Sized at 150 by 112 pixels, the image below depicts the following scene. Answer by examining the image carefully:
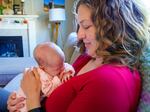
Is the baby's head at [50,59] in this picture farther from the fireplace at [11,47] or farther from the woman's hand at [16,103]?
the fireplace at [11,47]

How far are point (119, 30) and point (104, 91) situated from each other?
26cm

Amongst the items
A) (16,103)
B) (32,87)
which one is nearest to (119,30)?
(32,87)

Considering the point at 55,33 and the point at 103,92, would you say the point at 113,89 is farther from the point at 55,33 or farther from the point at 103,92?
the point at 55,33

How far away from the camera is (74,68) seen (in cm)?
135

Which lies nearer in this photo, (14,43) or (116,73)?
(116,73)

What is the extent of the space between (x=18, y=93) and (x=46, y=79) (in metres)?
0.18

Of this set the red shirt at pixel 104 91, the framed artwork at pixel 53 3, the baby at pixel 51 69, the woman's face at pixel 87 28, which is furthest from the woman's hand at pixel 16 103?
the framed artwork at pixel 53 3

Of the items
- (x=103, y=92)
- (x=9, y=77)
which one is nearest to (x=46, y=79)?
(x=103, y=92)

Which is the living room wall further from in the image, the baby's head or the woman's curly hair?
the woman's curly hair

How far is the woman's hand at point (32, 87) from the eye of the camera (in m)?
1.14

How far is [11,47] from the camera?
4.69m

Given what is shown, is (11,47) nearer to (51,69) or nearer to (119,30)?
(51,69)

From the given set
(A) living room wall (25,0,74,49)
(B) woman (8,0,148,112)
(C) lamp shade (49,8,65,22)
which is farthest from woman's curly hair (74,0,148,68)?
(A) living room wall (25,0,74,49)

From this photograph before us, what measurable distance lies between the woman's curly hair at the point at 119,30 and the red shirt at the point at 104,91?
0.19ft
